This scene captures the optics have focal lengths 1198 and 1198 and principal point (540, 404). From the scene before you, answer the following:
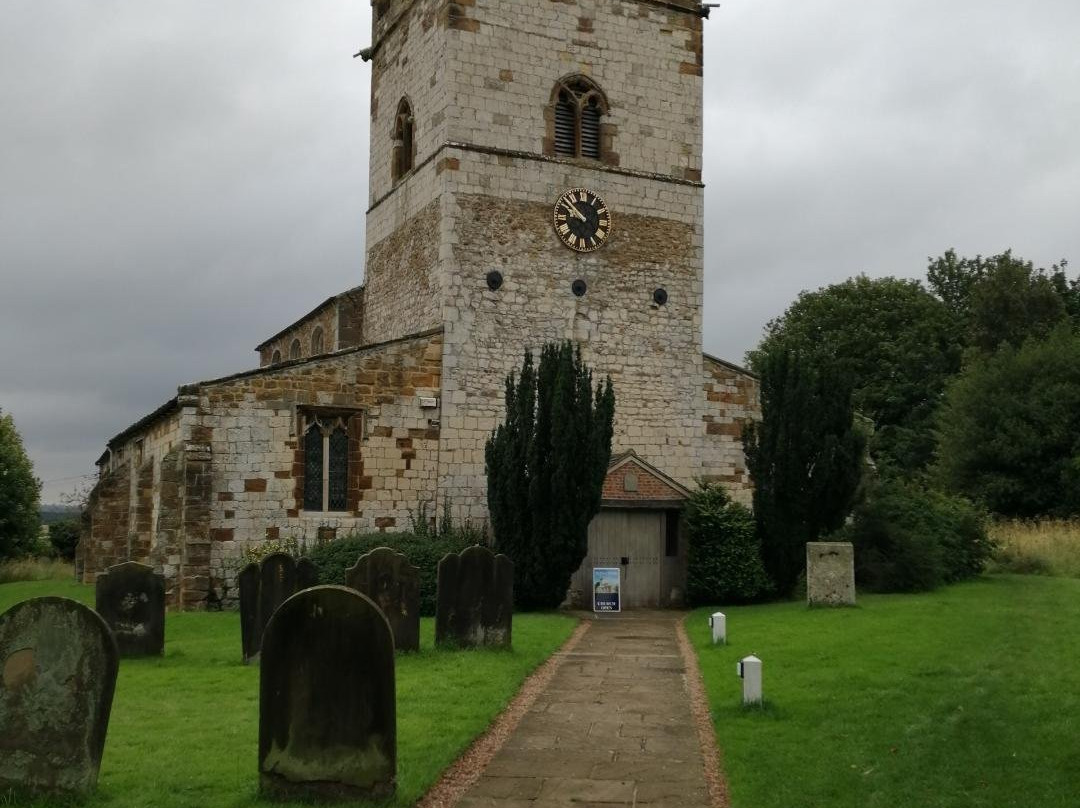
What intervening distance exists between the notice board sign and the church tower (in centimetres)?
281

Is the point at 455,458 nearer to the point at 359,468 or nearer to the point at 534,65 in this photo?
the point at 359,468

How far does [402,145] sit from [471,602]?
14.8 m

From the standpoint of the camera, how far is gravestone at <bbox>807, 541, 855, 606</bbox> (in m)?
20.3

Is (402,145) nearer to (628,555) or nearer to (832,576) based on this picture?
(628,555)

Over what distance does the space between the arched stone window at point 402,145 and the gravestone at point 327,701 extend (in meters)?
20.0

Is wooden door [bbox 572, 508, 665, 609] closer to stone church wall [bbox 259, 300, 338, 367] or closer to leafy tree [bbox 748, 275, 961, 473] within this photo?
stone church wall [bbox 259, 300, 338, 367]

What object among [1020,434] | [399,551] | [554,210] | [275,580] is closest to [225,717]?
[275,580]

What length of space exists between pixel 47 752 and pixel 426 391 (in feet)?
51.1

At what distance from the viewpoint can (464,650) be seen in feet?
49.7

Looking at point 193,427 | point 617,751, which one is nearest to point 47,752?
point 617,751

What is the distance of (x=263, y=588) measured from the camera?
50.1 feet

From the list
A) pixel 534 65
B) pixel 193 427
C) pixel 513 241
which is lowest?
pixel 193 427

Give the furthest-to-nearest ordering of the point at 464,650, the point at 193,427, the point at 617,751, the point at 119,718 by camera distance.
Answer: the point at 193,427
the point at 464,650
the point at 119,718
the point at 617,751

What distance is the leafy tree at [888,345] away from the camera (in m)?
50.9
